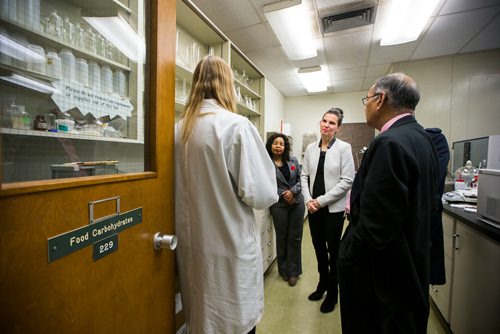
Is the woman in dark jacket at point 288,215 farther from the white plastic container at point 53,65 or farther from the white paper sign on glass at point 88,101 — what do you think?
the white plastic container at point 53,65

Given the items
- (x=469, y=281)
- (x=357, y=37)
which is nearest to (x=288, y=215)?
(x=469, y=281)

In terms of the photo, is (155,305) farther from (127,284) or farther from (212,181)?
(212,181)

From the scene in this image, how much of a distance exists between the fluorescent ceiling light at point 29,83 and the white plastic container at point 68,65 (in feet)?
0.19

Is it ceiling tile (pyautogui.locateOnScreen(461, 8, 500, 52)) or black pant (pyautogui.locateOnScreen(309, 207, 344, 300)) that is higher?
ceiling tile (pyautogui.locateOnScreen(461, 8, 500, 52))

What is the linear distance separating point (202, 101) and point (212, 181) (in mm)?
360

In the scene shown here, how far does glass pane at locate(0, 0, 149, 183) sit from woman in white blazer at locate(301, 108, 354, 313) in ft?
4.90

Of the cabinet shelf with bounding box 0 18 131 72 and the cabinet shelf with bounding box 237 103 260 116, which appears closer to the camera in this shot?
the cabinet shelf with bounding box 0 18 131 72

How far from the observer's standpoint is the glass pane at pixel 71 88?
0.50 metres

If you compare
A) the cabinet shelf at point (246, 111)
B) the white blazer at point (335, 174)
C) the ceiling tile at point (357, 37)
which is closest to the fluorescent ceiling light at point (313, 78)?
the ceiling tile at point (357, 37)

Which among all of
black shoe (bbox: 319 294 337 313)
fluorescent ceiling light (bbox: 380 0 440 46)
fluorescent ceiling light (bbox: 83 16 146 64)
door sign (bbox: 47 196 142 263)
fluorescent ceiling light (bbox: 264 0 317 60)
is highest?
fluorescent ceiling light (bbox: 380 0 440 46)

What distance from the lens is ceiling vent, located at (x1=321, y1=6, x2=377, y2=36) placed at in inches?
79.9

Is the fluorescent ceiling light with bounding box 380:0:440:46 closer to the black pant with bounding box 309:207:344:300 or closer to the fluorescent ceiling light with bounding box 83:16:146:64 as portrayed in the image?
the black pant with bounding box 309:207:344:300

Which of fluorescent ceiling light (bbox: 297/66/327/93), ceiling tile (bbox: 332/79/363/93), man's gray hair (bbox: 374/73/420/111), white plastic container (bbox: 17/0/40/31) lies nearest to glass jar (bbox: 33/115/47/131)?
white plastic container (bbox: 17/0/40/31)

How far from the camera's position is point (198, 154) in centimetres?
88
